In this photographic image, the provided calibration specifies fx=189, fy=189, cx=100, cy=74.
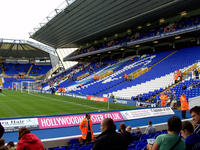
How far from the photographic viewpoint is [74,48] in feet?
199

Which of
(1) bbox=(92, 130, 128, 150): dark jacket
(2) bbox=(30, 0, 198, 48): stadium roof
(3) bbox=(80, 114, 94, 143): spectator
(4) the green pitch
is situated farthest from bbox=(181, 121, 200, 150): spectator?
(2) bbox=(30, 0, 198, 48): stadium roof

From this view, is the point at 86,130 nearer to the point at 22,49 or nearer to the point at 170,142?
the point at 170,142

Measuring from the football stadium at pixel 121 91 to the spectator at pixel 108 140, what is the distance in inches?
0.5

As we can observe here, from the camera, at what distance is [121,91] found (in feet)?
92.2

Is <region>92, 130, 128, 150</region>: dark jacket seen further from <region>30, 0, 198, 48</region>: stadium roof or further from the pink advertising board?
<region>30, 0, 198, 48</region>: stadium roof

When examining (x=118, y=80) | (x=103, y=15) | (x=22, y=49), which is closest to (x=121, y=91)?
(x=118, y=80)

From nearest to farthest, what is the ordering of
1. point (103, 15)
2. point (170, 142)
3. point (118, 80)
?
point (170, 142)
point (103, 15)
point (118, 80)

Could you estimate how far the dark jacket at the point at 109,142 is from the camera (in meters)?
2.66

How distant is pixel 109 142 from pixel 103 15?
31666mm

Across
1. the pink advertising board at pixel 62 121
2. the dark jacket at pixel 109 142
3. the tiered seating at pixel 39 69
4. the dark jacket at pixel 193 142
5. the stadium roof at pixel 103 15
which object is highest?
the stadium roof at pixel 103 15

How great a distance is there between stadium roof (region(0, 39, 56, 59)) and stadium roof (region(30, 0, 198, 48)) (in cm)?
1015

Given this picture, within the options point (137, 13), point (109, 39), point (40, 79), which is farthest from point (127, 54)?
point (40, 79)

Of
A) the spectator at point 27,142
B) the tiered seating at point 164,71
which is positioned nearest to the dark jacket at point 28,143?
the spectator at point 27,142

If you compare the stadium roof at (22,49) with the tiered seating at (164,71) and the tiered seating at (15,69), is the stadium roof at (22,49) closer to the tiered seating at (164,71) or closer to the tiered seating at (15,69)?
the tiered seating at (15,69)
